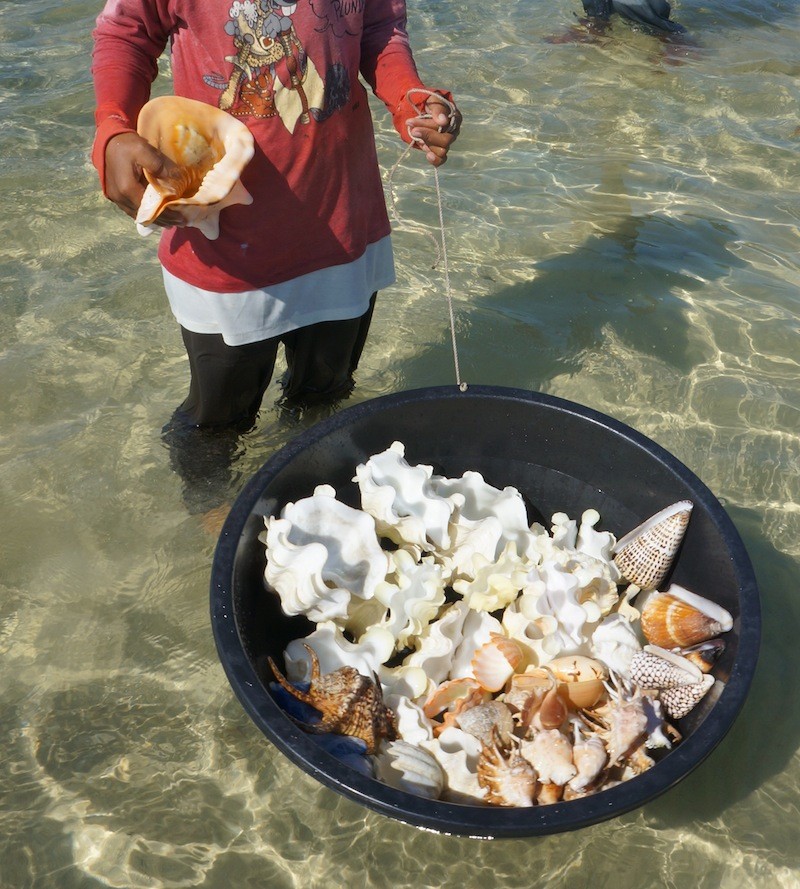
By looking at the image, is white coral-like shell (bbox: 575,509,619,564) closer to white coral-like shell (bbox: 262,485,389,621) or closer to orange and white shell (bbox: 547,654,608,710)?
orange and white shell (bbox: 547,654,608,710)

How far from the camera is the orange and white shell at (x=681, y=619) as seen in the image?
6.50 ft

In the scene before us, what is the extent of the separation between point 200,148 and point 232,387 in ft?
2.55

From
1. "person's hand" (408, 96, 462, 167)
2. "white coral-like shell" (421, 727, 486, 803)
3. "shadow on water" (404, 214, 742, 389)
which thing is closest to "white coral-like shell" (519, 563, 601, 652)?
"white coral-like shell" (421, 727, 486, 803)

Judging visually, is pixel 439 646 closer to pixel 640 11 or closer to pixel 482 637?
pixel 482 637

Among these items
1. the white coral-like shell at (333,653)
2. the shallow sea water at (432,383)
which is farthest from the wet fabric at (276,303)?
the white coral-like shell at (333,653)

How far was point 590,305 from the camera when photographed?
3762 mm

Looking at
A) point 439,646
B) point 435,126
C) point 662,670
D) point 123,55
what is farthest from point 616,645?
point 123,55

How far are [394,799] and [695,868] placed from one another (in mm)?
890

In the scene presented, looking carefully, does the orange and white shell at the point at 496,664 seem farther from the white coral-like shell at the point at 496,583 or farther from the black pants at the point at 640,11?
the black pants at the point at 640,11

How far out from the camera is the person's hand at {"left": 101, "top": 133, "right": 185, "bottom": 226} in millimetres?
1774

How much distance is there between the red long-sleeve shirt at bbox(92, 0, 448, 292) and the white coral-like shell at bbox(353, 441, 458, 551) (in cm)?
57

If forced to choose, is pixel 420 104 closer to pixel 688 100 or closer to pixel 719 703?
pixel 719 703

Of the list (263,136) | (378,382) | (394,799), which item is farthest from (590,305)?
(394,799)

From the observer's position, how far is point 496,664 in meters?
1.96
